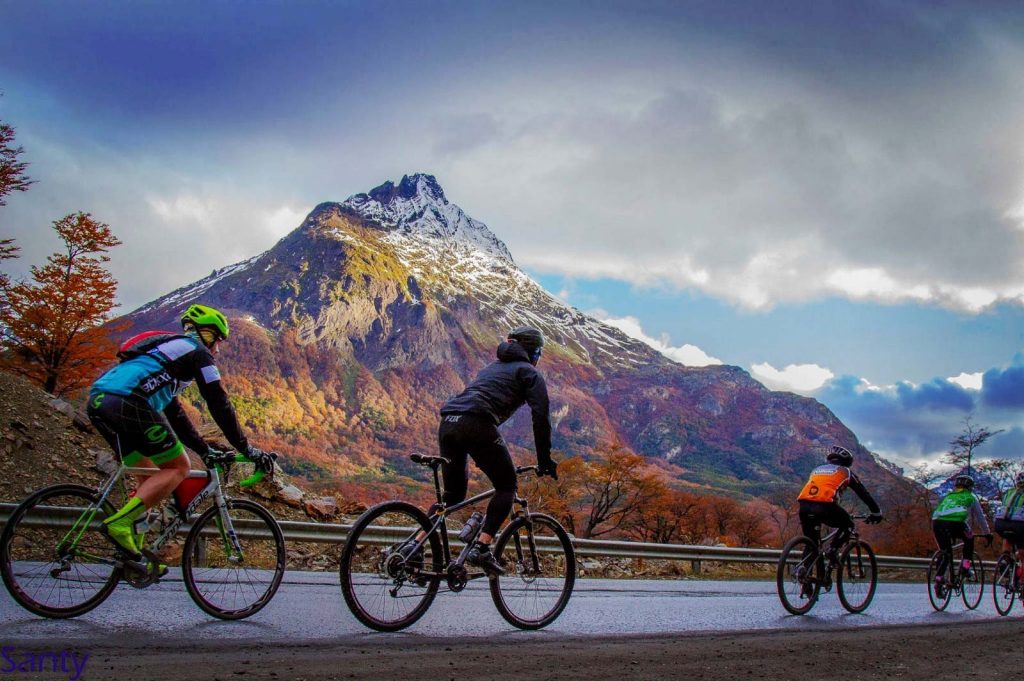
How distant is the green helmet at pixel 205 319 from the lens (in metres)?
5.25

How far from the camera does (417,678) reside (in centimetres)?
361

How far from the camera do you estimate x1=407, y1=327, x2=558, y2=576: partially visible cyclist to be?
559 centimetres

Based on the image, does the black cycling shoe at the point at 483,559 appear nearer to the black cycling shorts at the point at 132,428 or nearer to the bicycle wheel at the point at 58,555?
the black cycling shorts at the point at 132,428

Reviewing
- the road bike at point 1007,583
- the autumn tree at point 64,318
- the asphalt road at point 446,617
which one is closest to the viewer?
the asphalt road at point 446,617

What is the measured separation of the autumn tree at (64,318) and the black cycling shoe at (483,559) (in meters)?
29.5

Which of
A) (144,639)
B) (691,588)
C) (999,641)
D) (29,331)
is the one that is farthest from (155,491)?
(29,331)

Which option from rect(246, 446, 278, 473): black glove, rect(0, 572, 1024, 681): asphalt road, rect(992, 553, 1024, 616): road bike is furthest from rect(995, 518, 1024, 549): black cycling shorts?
rect(246, 446, 278, 473): black glove

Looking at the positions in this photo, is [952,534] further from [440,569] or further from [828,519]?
[440,569]

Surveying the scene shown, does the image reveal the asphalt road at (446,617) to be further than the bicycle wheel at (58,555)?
No

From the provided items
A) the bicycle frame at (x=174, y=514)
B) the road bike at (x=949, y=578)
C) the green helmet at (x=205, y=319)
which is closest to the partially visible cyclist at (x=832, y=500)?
the road bike at (x=949, y=578)

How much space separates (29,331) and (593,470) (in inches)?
1242

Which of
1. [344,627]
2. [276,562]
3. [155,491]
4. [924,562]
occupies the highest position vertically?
[155,491]

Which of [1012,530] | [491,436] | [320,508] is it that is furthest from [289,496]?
[1012,530]

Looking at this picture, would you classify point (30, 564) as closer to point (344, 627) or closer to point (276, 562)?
point (276, 562)
